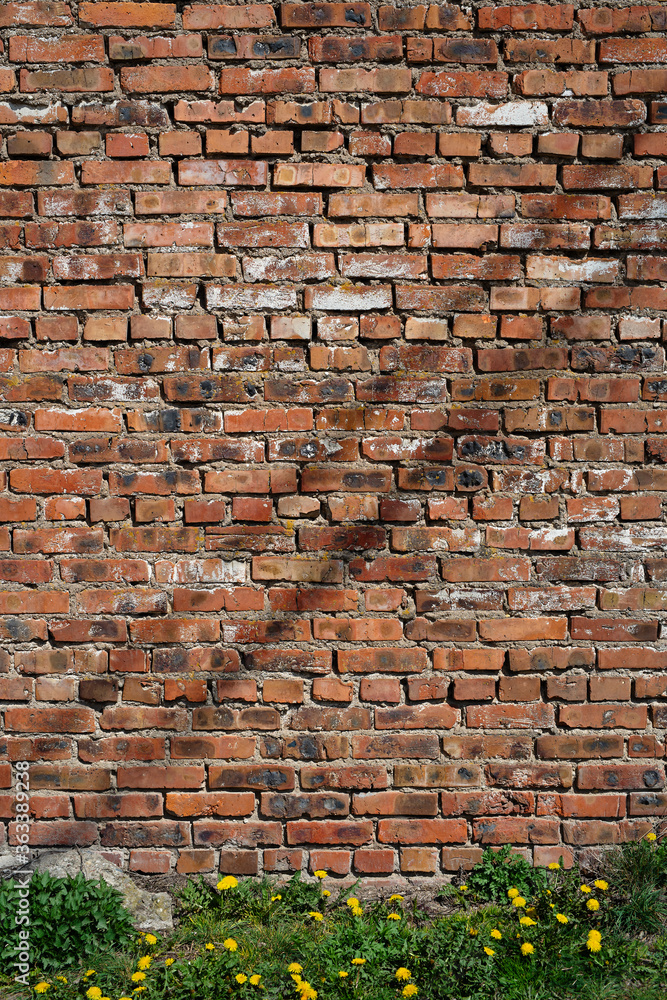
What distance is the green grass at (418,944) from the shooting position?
1.73m

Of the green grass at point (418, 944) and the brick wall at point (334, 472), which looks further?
the brick wall at point (334, 472)

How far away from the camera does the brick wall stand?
81.9 inches

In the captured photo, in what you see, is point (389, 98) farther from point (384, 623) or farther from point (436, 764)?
point (436, 764)

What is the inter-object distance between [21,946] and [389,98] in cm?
273

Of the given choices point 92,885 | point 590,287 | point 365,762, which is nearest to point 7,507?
point 92,885

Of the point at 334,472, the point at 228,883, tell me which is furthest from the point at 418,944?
the point at 334,472

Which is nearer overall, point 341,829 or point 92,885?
point 92,885

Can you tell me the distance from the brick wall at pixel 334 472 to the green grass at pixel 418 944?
11 cm

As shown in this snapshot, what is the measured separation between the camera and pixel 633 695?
84.4 inches

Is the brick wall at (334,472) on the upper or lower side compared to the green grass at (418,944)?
upper

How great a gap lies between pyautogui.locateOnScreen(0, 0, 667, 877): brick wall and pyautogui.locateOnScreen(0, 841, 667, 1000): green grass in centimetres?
11

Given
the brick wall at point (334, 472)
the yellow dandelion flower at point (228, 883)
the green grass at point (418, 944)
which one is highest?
the brick wall at point (334, 472)

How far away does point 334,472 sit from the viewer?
2109 mm

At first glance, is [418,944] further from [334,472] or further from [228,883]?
A: [334,472]
